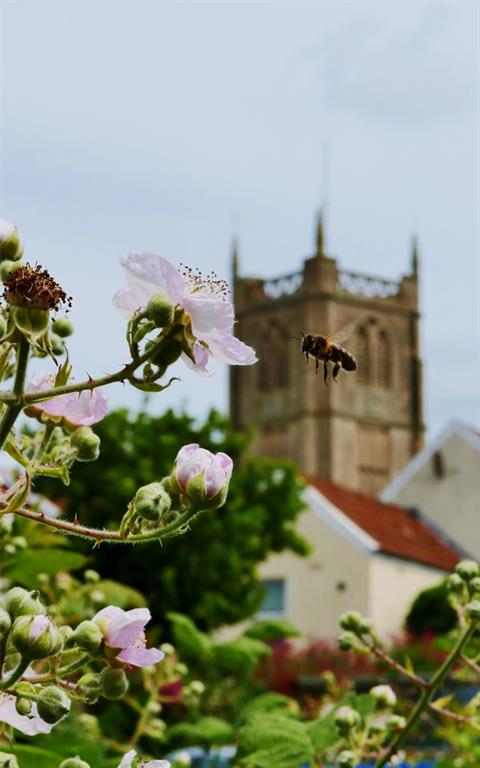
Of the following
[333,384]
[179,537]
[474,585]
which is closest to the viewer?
[474,585]

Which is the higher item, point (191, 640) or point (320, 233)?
point (320, 233)

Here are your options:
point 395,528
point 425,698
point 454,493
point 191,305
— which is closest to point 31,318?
point 191,305

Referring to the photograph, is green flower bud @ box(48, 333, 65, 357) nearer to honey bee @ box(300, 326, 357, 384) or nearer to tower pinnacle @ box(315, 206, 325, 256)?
honey bee @ box(300, 326, 357, 384)

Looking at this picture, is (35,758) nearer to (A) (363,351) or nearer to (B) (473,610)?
(B) (473,610)

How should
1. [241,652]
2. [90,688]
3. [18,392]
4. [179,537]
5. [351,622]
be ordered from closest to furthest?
[18,392] < [90,688] < [351,622] < [241,652] < [179,537]

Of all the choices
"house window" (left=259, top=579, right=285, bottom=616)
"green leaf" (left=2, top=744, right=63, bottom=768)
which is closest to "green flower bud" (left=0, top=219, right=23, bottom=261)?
"green leaf" (left=2, top=744, right=63, bottom=768)

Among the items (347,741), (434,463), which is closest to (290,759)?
(347,741)
